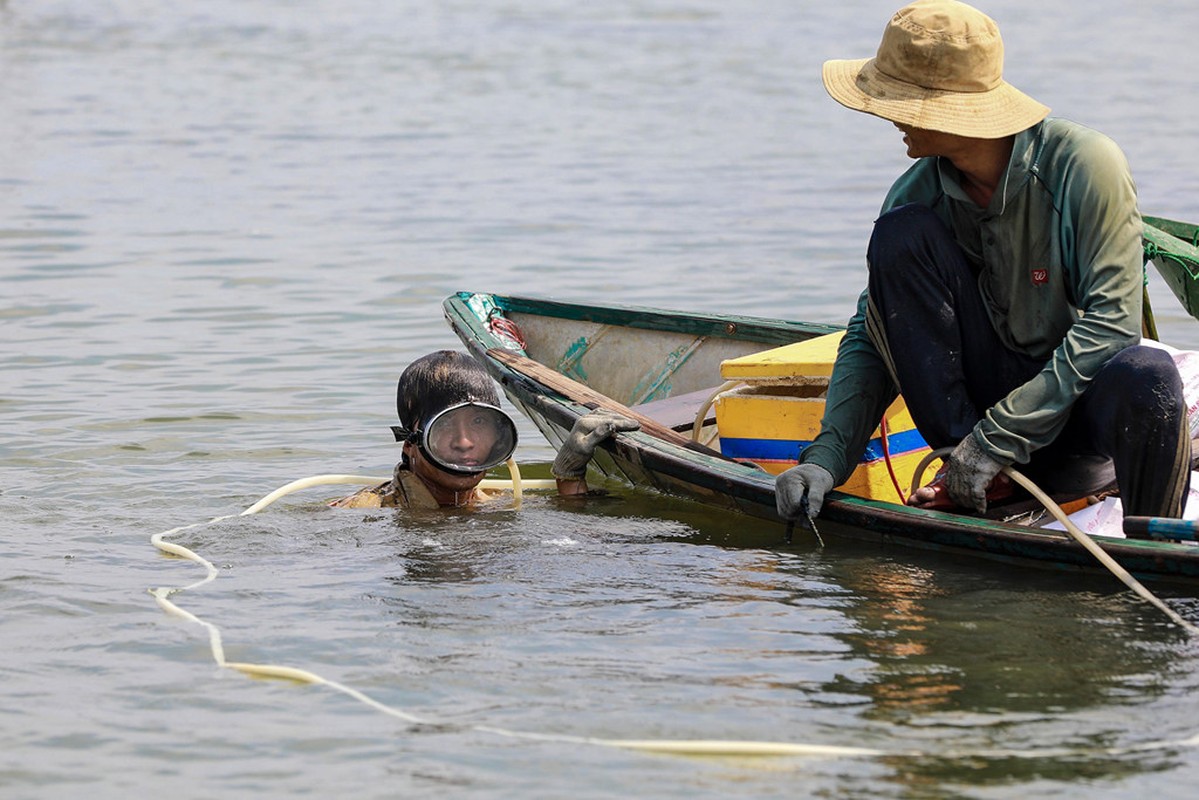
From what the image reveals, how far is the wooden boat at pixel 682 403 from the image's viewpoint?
4926 mm

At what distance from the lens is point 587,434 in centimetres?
598

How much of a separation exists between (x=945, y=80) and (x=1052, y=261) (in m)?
0.59

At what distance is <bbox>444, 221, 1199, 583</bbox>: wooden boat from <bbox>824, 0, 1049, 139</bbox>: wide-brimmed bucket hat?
1.16 meters

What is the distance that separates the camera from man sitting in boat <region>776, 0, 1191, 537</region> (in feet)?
15.3

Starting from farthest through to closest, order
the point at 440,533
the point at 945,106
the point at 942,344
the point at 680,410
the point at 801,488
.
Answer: the point at 680,410 < the point at 440,533 < the point at 801,488 < the point at 942,344 < the point at 945,106

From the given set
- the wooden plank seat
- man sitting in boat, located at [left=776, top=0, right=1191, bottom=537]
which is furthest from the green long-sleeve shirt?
the wooden plank seat

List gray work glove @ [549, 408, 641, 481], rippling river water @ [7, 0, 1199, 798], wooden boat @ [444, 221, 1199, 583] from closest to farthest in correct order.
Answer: rippling river water @ [7, 0, 1199, 798], wooden boat @ [444, 221, 1199, 583], gray work glove @ [549, 408, 641, 481]

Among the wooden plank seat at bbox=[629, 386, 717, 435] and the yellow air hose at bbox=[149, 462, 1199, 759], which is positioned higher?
the wooden plank seat at bbox=[629, 386, 717, 435]

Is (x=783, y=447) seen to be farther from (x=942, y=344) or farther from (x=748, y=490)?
(x=942, y=344)

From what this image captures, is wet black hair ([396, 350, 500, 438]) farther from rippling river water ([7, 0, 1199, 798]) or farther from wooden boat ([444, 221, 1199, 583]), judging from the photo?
wooden boat ([444, 221, 1199, 583])

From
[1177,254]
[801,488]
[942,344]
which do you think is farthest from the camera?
[1177,254]

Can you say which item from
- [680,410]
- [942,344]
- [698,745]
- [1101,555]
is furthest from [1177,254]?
[698,745]

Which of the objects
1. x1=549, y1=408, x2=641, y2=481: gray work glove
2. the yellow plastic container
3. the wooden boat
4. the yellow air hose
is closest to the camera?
the yellow air hose

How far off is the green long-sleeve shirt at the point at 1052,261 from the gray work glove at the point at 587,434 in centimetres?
142
